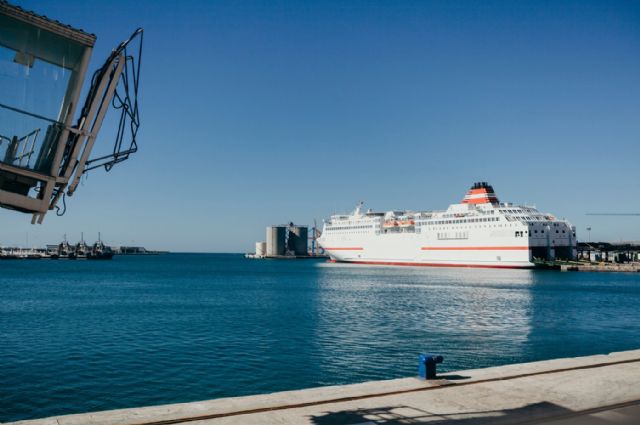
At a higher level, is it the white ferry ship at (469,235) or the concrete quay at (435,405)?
the white ferry ship at (469,235)

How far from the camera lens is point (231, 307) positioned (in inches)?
1594

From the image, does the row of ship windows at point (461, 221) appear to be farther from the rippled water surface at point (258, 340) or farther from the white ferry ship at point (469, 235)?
the rippled water surface at point (258, 340)

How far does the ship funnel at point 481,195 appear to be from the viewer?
95312 mm

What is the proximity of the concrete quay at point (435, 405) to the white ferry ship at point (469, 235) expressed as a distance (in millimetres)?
76675

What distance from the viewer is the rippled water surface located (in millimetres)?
16938

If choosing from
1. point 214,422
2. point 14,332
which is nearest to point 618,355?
A: point 214,422

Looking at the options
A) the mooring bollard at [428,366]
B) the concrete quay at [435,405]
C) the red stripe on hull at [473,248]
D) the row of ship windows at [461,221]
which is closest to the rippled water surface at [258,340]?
the mooring bollard at [428,366]

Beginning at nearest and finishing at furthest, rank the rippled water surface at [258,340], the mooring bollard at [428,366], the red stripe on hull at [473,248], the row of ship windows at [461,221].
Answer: the mooring bollard at [428,366] < the rippled water surface at [258,340] < the red stripe on hull at [473,248] < the row of ship windows at [461,221]

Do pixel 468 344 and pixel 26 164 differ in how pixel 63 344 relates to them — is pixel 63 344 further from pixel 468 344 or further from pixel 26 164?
pixel 26 164

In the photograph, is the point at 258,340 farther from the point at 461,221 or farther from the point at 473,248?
the point at 461,221

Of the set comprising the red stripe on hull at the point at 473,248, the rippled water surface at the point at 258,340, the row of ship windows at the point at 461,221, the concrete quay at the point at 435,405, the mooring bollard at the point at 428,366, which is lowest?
the rippled water surface at the point at 258,340

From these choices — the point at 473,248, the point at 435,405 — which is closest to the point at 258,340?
the point at 435,405

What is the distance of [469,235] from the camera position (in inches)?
3593

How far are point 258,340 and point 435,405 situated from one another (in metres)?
16.5
